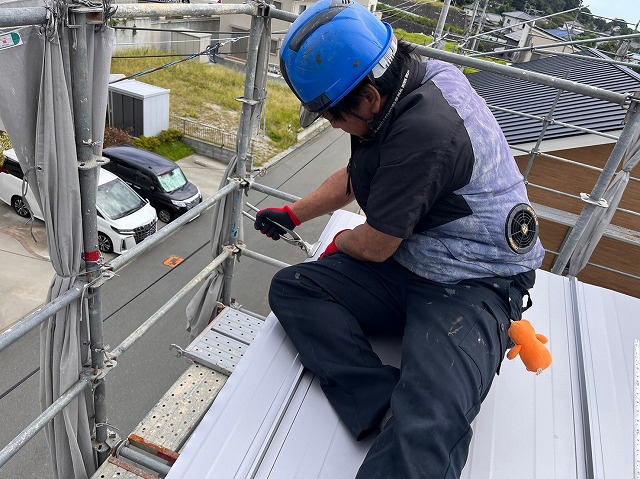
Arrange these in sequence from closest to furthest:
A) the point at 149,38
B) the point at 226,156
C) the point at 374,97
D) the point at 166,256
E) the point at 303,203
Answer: the point at 374,97 → the point at 303,203 → the point at 166,256 → the point at 226,156 → the point at 149,38

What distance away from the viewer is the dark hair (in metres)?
2.44

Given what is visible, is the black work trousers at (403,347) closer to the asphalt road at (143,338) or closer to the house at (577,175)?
the house at (577,175)


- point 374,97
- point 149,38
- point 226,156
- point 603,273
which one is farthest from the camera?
point 149,38

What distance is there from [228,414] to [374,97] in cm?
171

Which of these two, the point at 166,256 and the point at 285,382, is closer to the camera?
the point at 285,382

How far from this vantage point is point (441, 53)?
11.9ft

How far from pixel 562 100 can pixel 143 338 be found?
32.9ft

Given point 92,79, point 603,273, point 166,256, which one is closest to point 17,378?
point 166,256

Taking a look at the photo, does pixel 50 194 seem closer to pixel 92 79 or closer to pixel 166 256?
pixel 92 79

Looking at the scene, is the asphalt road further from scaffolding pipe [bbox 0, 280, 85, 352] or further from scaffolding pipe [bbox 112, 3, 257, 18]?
scaffolding pipe [bbox 112, 3, 257, 18]

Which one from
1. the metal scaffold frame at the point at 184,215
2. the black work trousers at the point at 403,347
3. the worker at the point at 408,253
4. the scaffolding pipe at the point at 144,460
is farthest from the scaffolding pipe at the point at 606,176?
the scaffolding pipe at the point at 144,460

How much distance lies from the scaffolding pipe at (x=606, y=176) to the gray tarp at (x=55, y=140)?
3.41 metres

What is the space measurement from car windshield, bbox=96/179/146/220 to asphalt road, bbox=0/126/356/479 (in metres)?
1.30

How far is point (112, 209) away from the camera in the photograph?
A: 12.2 meters
